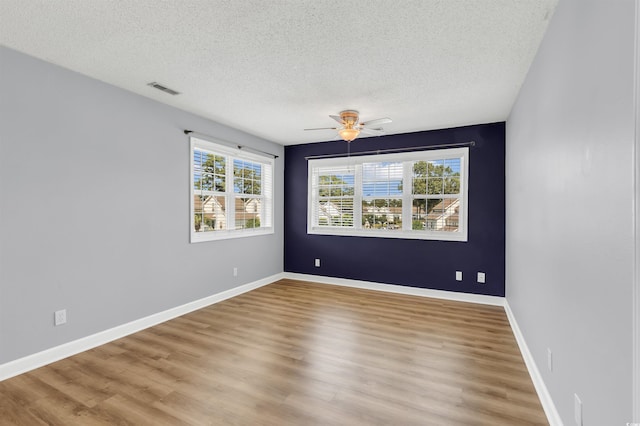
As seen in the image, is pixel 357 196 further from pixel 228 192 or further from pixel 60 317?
pixel 60 317

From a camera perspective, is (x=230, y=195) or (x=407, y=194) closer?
(x=230, y=195)

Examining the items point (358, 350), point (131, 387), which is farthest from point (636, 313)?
point (131, 387)

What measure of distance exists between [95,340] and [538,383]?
3.80 m

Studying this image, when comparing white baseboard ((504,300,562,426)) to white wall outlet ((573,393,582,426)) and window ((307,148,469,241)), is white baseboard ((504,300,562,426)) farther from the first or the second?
window ((307,148,469,241))

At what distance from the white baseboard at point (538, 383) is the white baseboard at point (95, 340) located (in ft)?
12.1

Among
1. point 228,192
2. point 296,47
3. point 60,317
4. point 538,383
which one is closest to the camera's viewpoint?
point 538,383

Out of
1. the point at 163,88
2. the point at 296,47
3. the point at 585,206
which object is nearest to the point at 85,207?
the point at 163,88

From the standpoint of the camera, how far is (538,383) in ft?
7.48

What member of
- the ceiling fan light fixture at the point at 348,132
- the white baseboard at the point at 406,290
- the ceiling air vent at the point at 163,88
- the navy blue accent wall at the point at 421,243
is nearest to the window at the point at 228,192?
the navy blue accent wall at the point at 421,243

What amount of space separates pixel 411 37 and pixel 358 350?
265 centimetres

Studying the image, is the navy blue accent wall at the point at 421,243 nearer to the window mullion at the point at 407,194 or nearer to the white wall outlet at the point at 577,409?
the window mullion at the point at 407,194

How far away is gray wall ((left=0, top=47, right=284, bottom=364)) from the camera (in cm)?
255

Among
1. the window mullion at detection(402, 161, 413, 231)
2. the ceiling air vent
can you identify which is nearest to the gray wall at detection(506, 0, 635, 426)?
the window mullion at detection(402, 161, 413, 231)

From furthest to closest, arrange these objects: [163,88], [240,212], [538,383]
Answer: [240,212]
[163,88]
[538,383]
